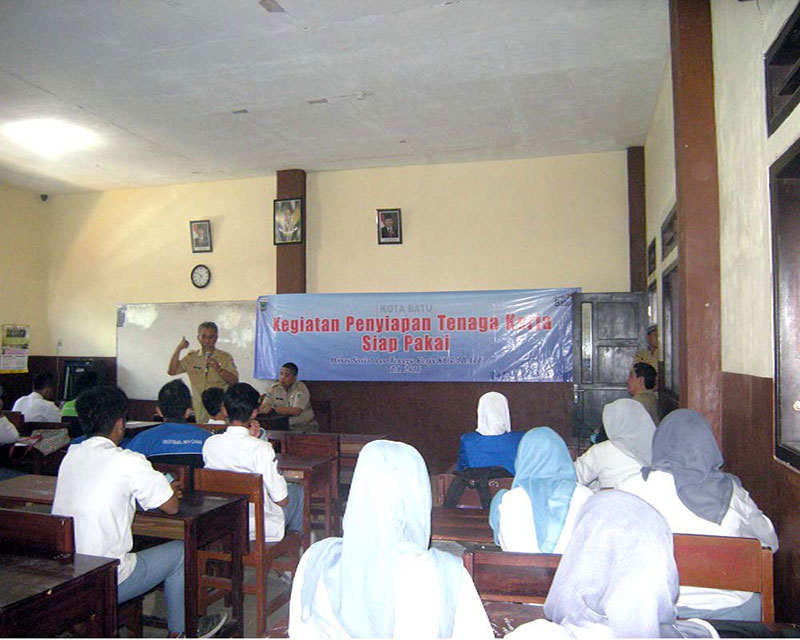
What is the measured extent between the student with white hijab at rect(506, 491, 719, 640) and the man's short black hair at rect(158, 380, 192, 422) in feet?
8.72

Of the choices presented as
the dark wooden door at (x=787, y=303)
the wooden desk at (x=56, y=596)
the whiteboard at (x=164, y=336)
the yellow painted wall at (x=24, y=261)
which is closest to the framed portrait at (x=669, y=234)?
the dark wooden door at (x=787, y=303)

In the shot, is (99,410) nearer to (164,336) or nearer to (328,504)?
(328,504)

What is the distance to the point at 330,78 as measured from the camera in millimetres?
4617

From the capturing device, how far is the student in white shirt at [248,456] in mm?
2990

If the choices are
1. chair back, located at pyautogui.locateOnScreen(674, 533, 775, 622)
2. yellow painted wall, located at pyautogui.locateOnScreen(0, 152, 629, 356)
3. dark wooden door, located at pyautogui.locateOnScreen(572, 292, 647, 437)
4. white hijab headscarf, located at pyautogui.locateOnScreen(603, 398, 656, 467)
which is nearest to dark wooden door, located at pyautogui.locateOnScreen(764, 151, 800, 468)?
chair back, located at pyautogui.locateOnScreen(674, 533, 775, 622)

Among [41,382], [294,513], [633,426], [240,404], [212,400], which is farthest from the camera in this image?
[41,382]

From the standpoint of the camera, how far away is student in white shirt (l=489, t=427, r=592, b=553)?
2.00 meters

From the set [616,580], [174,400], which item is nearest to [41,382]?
[174,400]

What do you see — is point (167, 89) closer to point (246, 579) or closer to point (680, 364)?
point (246, 579)

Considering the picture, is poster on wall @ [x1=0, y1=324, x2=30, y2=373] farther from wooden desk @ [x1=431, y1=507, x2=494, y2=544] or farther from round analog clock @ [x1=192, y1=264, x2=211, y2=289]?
wooden desk @ [x1=431, y1=507, x2=494, y2=544]

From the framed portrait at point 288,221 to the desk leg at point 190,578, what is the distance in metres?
4.84

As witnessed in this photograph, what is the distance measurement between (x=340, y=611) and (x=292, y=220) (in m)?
5.94

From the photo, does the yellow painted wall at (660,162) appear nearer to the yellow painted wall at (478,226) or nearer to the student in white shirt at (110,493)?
the yellow painted wall at (478,226)

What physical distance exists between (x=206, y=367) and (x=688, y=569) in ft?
17.4
